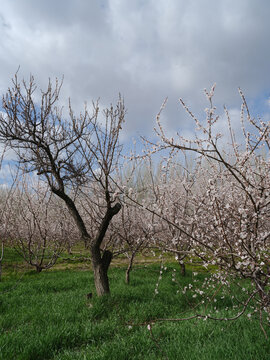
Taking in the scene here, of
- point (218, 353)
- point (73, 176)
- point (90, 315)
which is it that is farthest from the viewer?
point (73, 176)

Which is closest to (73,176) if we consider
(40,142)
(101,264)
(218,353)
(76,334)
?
(40,142)

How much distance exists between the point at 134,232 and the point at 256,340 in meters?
6.01

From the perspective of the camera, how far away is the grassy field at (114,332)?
278cm

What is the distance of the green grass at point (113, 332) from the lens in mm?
2773

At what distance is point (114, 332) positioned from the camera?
355 cm

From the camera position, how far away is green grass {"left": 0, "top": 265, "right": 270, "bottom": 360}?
2.77 m

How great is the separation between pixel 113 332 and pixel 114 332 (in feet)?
0.21

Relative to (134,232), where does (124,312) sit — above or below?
below

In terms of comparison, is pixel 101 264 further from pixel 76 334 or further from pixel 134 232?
pixel 134 232

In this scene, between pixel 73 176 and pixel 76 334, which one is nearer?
pixel 76 334

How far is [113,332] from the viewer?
11.8 ft

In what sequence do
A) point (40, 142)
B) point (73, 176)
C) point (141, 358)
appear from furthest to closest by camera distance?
1. point (73, 176)
2. point (40, 142)
3. point (141, 358)

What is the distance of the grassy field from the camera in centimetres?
278

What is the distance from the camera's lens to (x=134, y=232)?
28.4 feet
